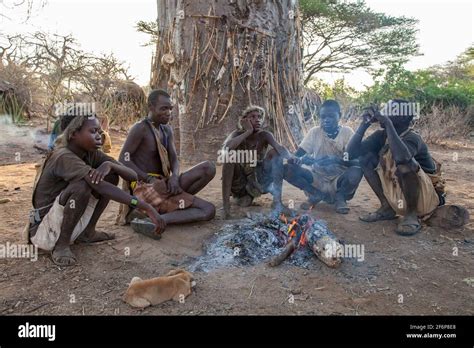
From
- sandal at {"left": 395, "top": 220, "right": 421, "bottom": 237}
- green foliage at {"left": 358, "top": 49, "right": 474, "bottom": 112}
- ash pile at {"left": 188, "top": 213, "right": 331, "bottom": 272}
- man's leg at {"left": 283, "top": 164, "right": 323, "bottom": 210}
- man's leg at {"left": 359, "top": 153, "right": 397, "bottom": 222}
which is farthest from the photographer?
green foliage at {"left": 358, "top": 49, "right": 474, "bottom": 112}

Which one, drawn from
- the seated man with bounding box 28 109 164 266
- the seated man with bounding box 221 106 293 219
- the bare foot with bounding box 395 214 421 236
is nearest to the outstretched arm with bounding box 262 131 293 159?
the seated man with bounding box 221 106 293 219

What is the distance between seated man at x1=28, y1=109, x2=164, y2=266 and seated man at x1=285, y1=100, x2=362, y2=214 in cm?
179

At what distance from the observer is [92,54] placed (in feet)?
31.4

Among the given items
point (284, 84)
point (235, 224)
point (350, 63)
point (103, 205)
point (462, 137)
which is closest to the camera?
point (103, 205)

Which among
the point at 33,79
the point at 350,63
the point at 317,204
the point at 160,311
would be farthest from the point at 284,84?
the point at 350,63

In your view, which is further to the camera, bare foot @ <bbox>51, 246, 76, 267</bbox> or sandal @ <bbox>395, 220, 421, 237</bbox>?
sandal @ <bbox>395, 220, 421, 237</bbox>

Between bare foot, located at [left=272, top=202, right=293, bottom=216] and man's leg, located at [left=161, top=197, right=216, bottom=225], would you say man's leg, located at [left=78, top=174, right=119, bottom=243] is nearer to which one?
man's leg, located at [left=161, top=197, right=216, bottom=225]

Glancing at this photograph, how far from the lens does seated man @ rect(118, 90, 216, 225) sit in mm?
3557

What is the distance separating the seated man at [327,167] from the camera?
13.5 feet

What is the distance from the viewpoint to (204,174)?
12.2ft

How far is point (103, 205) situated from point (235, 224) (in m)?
1.14

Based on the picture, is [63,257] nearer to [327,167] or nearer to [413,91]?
[327,167]

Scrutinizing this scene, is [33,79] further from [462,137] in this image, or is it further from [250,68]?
[462,137]

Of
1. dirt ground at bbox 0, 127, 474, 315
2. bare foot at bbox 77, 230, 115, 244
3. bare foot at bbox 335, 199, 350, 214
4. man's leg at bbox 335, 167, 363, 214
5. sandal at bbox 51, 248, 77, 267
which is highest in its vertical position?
man's leg at bbox 335, 167, 363, 214
